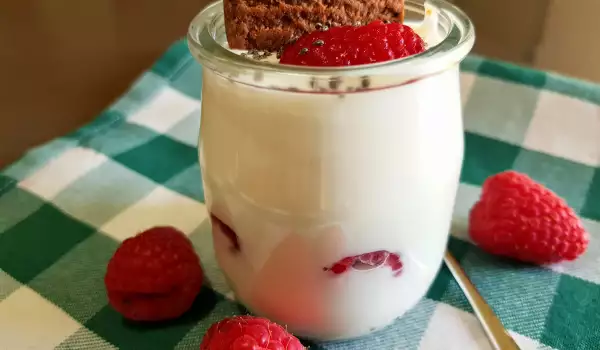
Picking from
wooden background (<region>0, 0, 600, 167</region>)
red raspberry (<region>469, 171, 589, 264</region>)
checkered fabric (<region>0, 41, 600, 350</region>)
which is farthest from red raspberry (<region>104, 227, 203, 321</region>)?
wooden background (<region>0, 0, 600, 167</region>)

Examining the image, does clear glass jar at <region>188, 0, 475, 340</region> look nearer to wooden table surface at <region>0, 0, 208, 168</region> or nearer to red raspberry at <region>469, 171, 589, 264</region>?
red raspberry at <region>469, 171, 589, 264</region>

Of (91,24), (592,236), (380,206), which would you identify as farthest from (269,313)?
(91,24)

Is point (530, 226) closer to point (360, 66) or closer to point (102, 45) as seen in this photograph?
point (360, 66)

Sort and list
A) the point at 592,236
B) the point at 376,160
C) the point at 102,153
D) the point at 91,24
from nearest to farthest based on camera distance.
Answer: the point at 376,160
the point at 592,236
the point at 102,153
the point at 91,24

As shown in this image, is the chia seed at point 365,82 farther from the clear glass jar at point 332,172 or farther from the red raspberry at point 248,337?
the red raspberry at point 248,337

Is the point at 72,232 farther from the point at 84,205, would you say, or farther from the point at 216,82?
the point at 216,82

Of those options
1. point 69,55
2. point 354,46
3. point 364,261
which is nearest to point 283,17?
point 354,46

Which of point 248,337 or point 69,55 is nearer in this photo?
point 248,337
